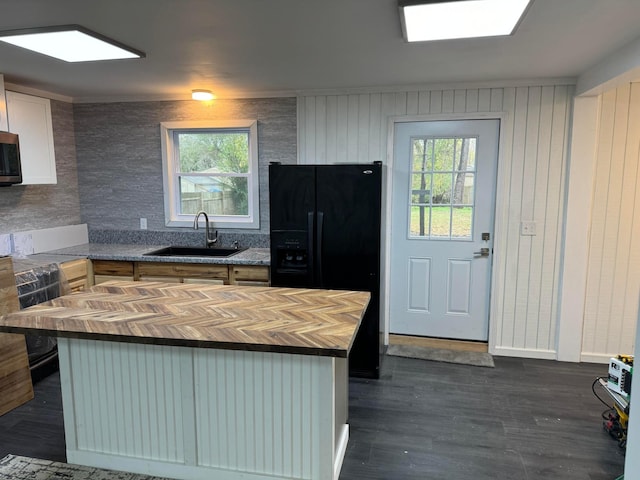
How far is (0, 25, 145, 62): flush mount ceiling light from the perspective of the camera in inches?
85.9

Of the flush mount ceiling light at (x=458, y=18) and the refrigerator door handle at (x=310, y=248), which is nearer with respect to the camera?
the flush mount ceiling light at (x=458, y=18)

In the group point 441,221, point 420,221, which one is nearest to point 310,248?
point 420,221

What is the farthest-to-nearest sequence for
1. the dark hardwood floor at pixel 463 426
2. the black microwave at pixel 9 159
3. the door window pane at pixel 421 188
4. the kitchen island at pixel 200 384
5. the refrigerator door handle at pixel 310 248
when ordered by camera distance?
1. the door window pane at pixel 421 188
2. the refrigerator door handle at pixel 310 248
3. the black microwave at pixel 9 159
4. the dark hardwood floor at pixel 463 426
5. the kitchen island at pixel 200 384

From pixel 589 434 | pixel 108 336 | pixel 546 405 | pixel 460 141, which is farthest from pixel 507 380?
pixel 108 336

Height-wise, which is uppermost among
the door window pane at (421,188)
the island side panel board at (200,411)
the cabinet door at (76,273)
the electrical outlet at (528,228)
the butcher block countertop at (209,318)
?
the door window pane at (421,188)

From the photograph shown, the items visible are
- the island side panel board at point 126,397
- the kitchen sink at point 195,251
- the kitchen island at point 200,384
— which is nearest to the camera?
the kitchen island at point 200,384

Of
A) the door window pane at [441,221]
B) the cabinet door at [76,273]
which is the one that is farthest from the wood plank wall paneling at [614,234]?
the cabinet door at [76,273]

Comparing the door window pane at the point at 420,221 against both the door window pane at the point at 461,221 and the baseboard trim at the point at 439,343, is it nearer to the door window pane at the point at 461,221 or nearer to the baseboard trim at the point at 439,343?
the door window pane at the point at 461,221

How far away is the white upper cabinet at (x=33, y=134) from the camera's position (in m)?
3.47

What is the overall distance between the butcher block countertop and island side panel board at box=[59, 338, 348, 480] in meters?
0.16

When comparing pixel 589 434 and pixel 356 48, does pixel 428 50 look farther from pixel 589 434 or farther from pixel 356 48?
pixel 589 434

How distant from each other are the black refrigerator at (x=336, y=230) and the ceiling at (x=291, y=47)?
75 centimetres

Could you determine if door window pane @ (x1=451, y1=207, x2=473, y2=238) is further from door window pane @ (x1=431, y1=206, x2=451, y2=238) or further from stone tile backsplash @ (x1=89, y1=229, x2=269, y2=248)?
stone tile backsplash @ (x1=89, y1=229, x2=269, y2=248)

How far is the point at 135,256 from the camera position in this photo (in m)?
3.78
